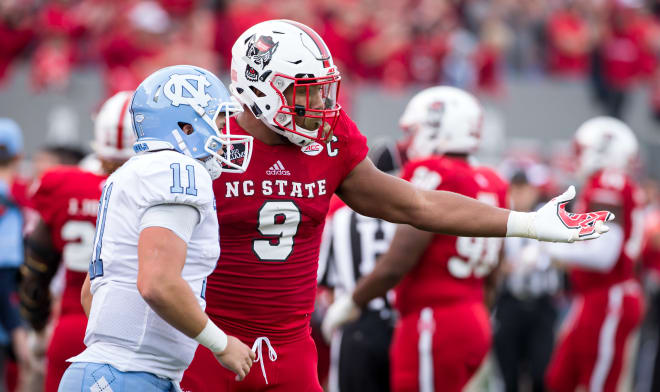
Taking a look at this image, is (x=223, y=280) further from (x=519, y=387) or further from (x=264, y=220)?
(x=519, y=387)

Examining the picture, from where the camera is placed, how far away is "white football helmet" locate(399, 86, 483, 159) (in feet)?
19.0

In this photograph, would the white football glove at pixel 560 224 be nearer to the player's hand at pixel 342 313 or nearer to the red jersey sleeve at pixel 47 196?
the player's hand at pixel 342 313

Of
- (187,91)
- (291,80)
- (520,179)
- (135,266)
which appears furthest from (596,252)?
(135,266)

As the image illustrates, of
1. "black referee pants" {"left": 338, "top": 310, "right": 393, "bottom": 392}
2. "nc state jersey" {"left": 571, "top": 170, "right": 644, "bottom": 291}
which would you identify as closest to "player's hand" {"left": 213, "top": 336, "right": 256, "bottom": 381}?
"black referee pants" {"left": 338, "top": 310, "right": 393, "bottom": 392}

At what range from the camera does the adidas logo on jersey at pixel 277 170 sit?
386cm

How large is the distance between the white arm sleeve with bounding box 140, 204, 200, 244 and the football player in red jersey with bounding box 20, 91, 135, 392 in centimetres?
192

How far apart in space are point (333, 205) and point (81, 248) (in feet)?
6.22

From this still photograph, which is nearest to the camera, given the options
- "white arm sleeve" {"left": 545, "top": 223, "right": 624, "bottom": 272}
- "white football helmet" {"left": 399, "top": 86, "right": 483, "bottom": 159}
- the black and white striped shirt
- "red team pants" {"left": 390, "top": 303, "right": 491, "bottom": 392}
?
"red team pants" {"left": 390, "top": 303, "right": 491, "bottom": 392}

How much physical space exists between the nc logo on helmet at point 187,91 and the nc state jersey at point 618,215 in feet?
14.5

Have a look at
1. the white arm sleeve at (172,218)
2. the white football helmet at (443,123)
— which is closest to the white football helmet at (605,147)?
the white football helmet at (443,123)

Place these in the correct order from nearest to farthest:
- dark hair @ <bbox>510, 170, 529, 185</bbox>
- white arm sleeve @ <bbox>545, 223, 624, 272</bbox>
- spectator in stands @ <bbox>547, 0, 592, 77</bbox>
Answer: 1. white arm sleeve @ <bbox>545, 223, 624, 272</bbox>
2. dark hair @ <bbox>510, 170, 529, 185</bbox>
3. spectator in stands @ <bbox>547, 0, 592, 77</bbox>

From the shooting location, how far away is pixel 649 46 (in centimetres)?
1427

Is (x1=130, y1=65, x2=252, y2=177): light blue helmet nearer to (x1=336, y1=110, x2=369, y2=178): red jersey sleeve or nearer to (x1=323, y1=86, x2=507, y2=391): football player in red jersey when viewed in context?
(x1=336, y1=110, x2=369, y2=178): red jersey sleeve

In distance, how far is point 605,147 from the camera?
779 centimetres
